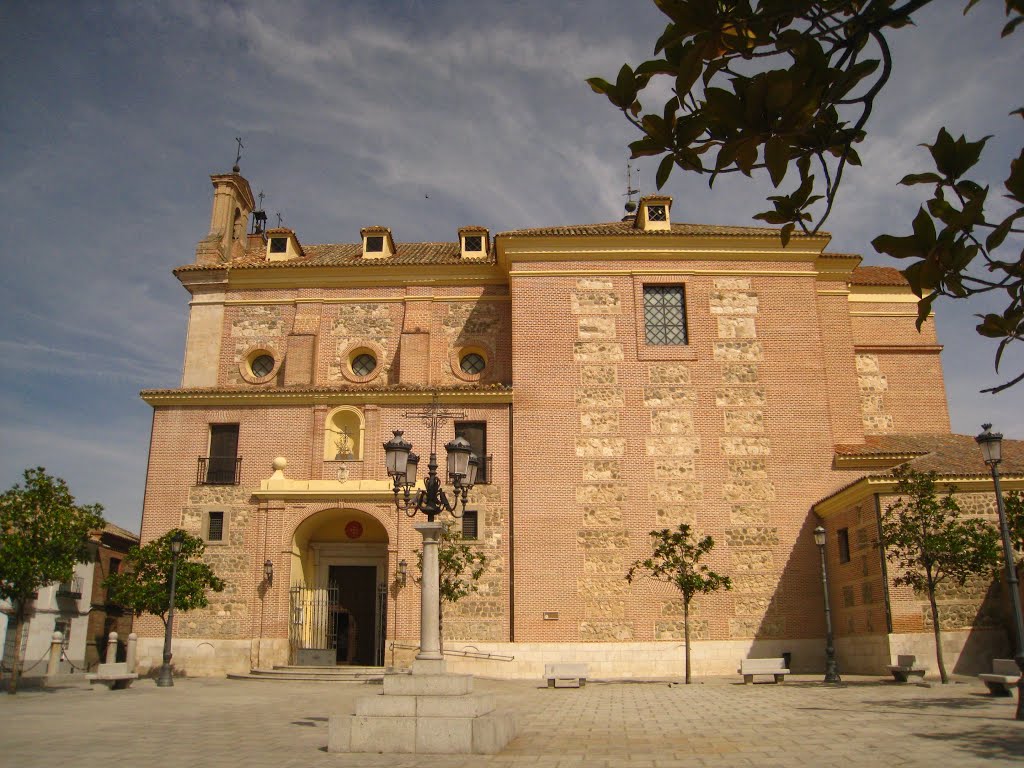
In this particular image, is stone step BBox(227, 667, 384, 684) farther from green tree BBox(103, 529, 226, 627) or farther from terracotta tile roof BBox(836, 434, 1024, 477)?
terracotta tile roof BBox(836, 434, 1024, 477)

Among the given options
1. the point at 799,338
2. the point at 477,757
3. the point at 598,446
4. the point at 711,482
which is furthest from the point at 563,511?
the point at 477,757

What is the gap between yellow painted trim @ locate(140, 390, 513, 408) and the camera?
22219 millimetres

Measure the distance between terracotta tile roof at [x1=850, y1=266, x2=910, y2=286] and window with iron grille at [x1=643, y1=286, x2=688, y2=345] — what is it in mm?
6608

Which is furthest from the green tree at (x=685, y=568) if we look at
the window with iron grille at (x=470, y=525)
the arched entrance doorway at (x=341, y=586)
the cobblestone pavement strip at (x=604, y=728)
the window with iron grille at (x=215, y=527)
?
the window with iron grille at (x=215, y=527)

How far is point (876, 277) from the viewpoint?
26.7 metres

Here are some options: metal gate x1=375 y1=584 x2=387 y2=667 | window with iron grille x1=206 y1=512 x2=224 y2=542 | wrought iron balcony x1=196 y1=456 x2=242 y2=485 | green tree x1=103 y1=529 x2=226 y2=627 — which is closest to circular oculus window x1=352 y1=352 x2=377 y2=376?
wrought iron balcony x1=196 y1=456 x2=242 y2=485

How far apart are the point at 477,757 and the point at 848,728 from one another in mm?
4547

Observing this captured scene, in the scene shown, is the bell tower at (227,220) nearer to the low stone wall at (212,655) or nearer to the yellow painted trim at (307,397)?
the yellow painted trim at (307,397)

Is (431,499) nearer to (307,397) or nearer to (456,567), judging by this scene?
(456,567)

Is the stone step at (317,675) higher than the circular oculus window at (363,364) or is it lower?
lower

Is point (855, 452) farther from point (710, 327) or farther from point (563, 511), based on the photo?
point (563, 511)

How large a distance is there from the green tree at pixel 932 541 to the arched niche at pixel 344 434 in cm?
1323

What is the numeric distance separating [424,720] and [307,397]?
15.1 metres

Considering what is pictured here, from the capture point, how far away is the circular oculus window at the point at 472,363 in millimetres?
24564
